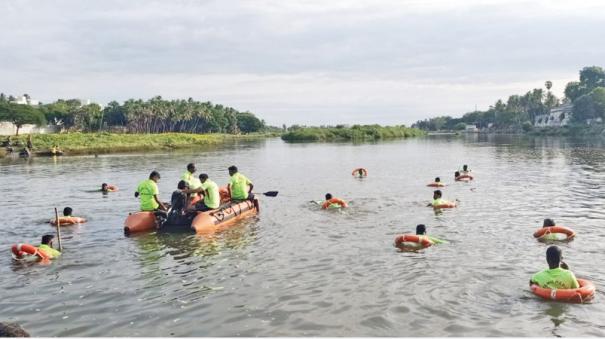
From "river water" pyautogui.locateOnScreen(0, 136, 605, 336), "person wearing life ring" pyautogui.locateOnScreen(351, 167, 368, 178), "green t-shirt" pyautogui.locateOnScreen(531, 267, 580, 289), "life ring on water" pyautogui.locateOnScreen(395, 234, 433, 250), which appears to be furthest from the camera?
"person wearing life ring" pyautogui.locateOnScreen(351, 167, 368, 178)

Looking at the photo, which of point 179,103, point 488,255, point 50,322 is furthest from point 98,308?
point 179,103

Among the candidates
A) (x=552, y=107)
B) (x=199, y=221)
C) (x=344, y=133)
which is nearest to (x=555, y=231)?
(x=199, y=221)

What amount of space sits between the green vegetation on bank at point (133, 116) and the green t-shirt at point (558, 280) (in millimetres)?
99267

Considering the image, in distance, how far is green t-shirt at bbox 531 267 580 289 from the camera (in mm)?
10117

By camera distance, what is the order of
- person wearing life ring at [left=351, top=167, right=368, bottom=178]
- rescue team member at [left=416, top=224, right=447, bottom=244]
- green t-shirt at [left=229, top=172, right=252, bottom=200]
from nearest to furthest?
rescue team member at [left=416, top=224, right=447, bottom=244], green t-shirt at [left=229, top=172, right=252, bottom=200], person wearing life ring at [left=351, top=167, right=368, bottom=178]

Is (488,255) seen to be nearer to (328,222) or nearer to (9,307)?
(328,222)

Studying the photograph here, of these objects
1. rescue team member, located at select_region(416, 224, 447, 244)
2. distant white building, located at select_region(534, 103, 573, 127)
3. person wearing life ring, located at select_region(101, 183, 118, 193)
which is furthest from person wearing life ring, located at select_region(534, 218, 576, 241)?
distant white building, located at select_region(534, 103, 573, 127)

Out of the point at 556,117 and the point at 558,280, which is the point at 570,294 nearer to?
the point at 558,280

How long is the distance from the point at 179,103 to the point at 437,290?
134338mm

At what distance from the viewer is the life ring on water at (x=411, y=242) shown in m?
14.5

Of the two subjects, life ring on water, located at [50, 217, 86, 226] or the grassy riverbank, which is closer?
life ring on water, located at [50, 217, 86, 226]

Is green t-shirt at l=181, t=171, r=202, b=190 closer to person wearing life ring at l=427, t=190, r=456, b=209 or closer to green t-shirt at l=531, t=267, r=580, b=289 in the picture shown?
person wearing life ring at l=427, t=190, r=456, b=209

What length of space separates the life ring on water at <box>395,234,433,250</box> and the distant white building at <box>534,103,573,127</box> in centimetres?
15038

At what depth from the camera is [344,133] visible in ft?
374
